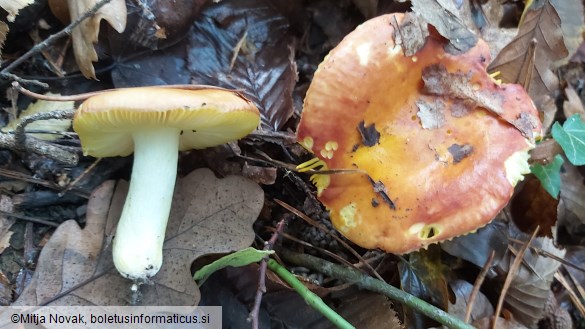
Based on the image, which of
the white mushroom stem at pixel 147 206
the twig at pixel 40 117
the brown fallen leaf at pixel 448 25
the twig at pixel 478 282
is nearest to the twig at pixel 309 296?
the white mushroom stem at pixel 147 206

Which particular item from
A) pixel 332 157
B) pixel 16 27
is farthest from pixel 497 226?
pixel 16 27

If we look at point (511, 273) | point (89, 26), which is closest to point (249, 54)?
point (89, 26)

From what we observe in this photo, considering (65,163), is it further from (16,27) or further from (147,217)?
→ (16,27)

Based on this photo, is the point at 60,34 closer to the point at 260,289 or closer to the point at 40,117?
the point at 40,117

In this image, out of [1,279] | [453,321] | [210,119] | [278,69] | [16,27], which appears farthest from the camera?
[278,69]

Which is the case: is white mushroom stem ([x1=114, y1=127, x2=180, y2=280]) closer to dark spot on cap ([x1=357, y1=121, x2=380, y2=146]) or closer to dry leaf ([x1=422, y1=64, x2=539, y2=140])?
dark spot on cap ([x1=357, y1=121, x2=380, y2=146])

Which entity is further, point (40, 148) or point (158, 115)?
point (40, 148)

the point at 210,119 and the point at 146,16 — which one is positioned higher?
the point at 146,16
